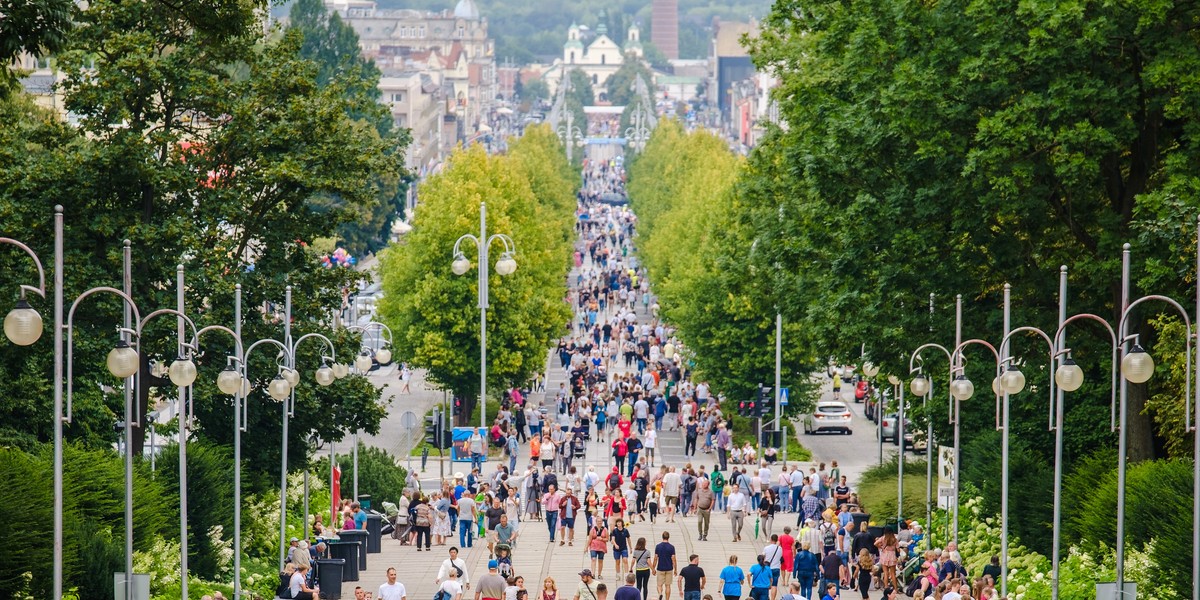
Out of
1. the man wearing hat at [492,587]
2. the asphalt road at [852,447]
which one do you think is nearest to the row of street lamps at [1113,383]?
the man wearing hat at [492,587]

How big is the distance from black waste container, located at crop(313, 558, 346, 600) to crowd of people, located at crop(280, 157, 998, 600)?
4.17ft

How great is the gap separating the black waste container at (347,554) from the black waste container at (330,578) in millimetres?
1397

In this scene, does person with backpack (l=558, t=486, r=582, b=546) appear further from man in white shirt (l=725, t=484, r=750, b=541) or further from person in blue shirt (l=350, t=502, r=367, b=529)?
person in blue shirt (l=350, t=502, r=367, b=529)

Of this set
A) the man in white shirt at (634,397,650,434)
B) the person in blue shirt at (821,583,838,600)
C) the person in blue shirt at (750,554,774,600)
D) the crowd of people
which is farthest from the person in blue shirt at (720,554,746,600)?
the man in white shirt at (634,397,650,434)

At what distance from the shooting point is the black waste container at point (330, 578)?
33469 mm

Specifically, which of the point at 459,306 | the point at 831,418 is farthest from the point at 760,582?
the point at 831,418

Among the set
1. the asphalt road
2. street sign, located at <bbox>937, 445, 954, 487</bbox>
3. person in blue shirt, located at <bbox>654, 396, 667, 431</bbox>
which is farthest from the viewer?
person in blue shirt, located at <bbox>654, 396, 667, 431</bbox>

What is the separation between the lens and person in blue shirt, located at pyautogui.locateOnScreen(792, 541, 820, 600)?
33.3m

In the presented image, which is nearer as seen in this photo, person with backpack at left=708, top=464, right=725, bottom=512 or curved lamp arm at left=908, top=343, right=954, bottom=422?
curved lamp arm at left=908, top=343, right=954, bottom=422

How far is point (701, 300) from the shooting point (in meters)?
60.3

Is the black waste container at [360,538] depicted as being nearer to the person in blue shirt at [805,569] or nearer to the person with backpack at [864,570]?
the person in blue shirt at [805,569]

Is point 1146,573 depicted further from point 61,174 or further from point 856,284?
point 61,174

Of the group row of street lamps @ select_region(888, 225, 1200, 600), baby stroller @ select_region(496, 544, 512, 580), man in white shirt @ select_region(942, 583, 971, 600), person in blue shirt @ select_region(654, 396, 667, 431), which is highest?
row of street lamps @ select_region(888, 225, 1200, 600)

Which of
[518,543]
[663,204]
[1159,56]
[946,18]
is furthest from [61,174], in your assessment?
[663,204]
